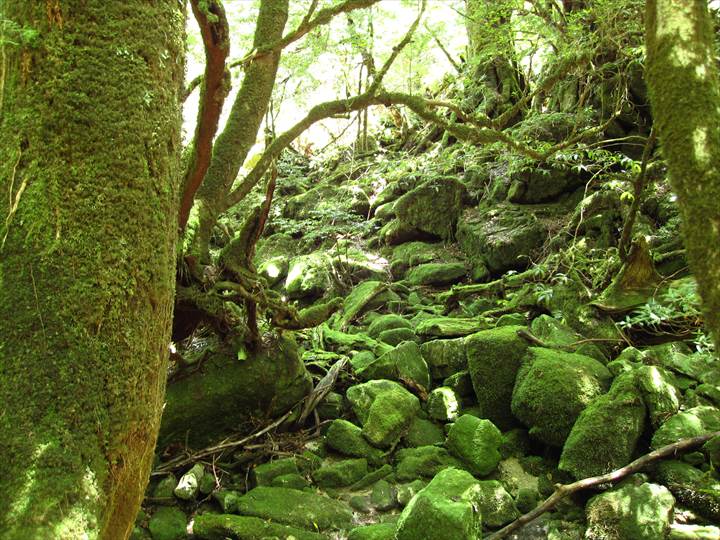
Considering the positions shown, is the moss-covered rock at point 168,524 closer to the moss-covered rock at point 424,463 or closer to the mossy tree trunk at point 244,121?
the moss-covered rock at point 424,463

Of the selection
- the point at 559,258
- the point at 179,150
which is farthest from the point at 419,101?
the point at 179,150

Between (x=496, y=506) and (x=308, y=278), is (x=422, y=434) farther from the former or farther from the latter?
(x=308, y=278)

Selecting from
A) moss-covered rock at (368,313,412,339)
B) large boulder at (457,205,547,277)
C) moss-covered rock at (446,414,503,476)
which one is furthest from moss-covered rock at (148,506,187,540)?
large boulder at (457,205,547,277)

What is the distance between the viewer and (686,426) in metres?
3.96

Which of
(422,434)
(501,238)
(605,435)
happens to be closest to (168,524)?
(422,434)

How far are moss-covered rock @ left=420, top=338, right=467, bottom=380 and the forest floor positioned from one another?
20 mm

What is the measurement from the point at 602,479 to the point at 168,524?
3454 mm

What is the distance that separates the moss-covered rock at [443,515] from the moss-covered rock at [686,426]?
1.69 meters

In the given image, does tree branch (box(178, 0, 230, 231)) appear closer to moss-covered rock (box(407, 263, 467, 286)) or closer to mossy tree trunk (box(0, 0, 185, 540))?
mossy tree trunk (box(0, 0, 185, 540))

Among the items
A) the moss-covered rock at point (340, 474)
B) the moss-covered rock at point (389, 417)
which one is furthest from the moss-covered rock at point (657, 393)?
the moss-covered rock at point (340, 474)

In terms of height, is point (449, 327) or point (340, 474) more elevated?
point (449, 327)

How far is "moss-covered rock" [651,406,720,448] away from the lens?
392 cm

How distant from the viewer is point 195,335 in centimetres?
534

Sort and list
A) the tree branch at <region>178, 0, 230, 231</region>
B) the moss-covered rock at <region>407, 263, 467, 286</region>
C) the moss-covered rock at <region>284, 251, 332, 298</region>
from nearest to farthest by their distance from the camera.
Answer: the tree branch at <region>178, 0, 230, 231</region> < the moss-covered rock at <region>407, 263, 467, 286</region> < the moss-covered rock at <region>284, 251, 332, 298</region>
